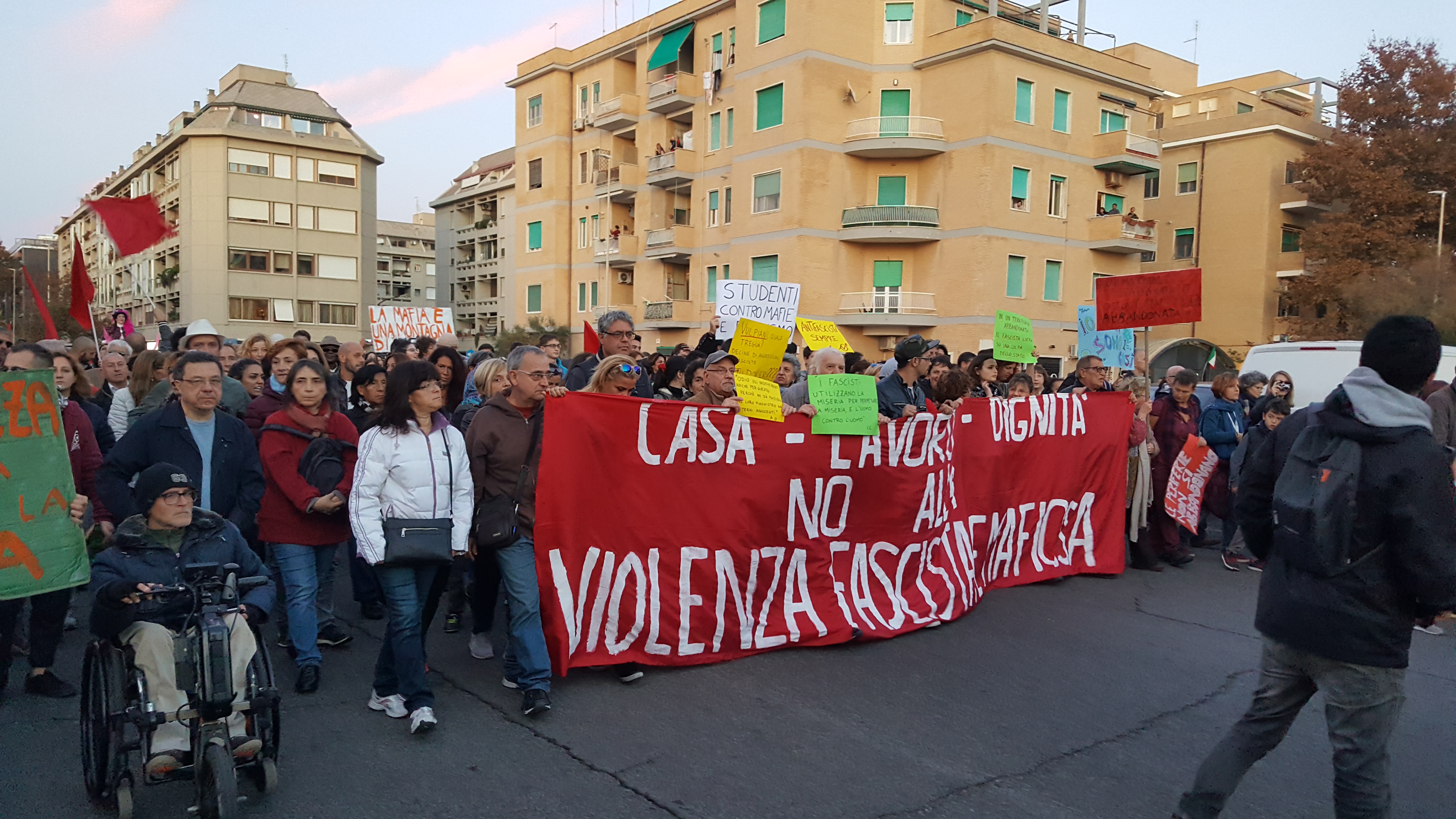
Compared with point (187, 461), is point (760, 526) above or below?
below

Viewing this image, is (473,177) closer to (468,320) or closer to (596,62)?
(468,320)

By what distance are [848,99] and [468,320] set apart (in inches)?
1559

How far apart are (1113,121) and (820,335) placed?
34.5m

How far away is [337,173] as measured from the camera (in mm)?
57812

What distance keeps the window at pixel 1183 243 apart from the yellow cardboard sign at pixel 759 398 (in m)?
42.3

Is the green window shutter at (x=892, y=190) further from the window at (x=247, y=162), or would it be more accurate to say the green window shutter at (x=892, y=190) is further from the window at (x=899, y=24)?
the window at (x=247, y=162)

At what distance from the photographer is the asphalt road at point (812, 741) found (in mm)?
3969

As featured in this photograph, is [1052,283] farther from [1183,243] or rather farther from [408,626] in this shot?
[408,626]

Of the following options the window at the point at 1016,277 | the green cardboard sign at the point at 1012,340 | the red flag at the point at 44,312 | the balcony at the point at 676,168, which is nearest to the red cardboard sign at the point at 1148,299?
the green cardboard sign at the point at 1012,340

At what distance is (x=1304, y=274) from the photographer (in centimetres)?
3875

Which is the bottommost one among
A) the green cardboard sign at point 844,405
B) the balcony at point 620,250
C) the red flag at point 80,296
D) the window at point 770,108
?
the green cardboard sign at point 844,405

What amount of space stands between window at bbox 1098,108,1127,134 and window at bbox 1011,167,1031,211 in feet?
15.5

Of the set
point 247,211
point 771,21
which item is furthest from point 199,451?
point 247,211

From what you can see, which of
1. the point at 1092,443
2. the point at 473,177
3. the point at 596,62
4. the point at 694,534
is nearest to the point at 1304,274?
the point at 596,62
